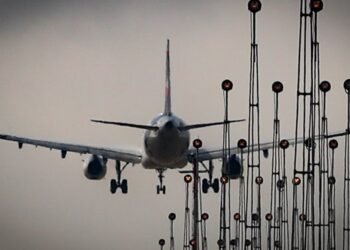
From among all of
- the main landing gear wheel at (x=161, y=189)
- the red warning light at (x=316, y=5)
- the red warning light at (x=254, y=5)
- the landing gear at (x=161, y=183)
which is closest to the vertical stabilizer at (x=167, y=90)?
the landing gear at (x=161, y=183)

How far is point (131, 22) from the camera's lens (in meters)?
38.6

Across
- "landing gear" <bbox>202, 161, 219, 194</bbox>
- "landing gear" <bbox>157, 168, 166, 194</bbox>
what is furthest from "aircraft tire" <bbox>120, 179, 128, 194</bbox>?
"landing gear" <bbox>202, 161, 219, 194</bbox>

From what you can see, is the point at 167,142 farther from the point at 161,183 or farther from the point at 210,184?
the point at 210,184

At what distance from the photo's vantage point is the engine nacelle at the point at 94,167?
38.8 metres

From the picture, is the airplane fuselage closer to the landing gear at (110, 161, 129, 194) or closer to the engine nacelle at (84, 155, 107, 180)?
the engine nacelle at (84, 155, 107, 180)

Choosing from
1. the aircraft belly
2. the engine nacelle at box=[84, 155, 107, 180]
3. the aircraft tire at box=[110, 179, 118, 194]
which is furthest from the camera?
the aircraft tire at box=[110, 179, 118, 194]

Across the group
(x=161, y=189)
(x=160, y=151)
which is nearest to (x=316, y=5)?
(x=160, y=151)

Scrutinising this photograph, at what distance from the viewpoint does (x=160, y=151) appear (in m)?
36.1

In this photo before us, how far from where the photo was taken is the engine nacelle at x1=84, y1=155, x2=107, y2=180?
3878 centimetres

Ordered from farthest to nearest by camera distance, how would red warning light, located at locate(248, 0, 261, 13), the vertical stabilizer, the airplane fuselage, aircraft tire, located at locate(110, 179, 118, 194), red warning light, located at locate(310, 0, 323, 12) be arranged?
aircraft tire, located at locate(110, 179, 118, 194) → the vertical stabilizer → the airplane fuselage → red warning light, located at locate(248, 0, 261, 13) → red warning light, located at locate(310, 0, 323, 12)

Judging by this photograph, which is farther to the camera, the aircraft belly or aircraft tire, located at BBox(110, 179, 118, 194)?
aircraft tire, located at BBox(110, 179, 118, 194)

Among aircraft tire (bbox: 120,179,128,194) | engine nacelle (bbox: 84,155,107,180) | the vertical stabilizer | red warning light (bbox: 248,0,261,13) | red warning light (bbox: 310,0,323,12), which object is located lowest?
red warning light (bbox: 310,0,323,12)

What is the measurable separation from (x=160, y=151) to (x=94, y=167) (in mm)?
3527

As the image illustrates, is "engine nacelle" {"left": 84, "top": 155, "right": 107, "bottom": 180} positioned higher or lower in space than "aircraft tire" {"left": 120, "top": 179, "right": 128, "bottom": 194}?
higher
